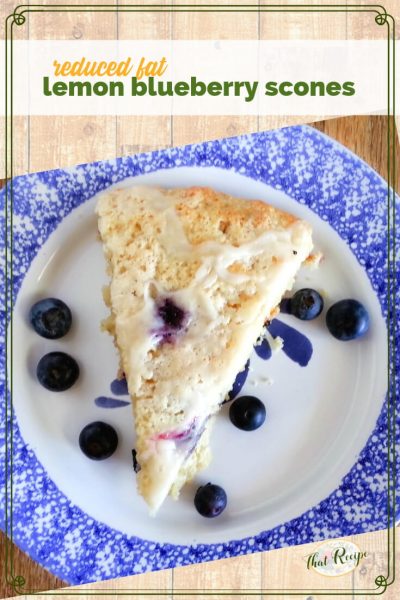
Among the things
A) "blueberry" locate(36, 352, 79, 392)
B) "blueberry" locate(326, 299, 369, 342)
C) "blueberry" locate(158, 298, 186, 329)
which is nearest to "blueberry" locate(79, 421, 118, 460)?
"blueberry" locate(36, 352, 79, 392)

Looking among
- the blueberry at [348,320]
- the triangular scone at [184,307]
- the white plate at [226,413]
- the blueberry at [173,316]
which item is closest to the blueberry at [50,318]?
the white plate at [226,413]

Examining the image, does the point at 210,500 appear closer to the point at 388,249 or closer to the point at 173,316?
the point at 173,316

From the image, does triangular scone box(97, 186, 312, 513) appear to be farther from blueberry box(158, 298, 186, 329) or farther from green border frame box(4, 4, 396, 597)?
green border frame box(4, 4, 396, 597)

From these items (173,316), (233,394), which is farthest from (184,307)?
(233,394)

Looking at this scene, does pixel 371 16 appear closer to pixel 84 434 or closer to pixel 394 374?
pixel 394 374

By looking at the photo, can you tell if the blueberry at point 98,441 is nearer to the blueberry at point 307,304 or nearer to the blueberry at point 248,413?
the blueberry at point 248,413
